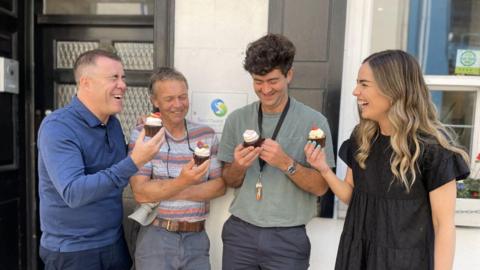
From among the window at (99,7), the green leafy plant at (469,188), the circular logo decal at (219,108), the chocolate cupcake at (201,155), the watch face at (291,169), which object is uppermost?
the window at (99,7)

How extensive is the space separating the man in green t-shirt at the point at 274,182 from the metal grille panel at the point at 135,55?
1.57 m

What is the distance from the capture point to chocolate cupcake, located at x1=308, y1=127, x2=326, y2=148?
2.18 meters

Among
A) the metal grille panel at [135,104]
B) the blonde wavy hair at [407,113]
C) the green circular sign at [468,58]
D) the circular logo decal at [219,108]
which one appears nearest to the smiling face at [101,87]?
the circular logo decal at [219,108]

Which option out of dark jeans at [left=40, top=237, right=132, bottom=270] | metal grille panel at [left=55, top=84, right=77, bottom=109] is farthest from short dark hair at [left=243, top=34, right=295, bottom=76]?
metal grille panel at [left=55, top=84, right=77, bottom=109]

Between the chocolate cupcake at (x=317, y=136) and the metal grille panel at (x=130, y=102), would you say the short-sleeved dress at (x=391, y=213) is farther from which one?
the metal grille panel at (x=130, y=102)

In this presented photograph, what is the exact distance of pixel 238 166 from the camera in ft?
7.60

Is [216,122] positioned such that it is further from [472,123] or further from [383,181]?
[472,123]

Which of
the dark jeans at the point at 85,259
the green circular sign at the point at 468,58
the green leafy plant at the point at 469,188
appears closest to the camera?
the dark jeans at the point at 85,259

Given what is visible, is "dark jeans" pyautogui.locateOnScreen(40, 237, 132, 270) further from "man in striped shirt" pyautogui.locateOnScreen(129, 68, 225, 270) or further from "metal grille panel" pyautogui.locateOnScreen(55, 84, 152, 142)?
"metal grille panel" pyautogui.locateOnScreen(55, 84, 152, 142)

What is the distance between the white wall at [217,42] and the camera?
295 centimetres

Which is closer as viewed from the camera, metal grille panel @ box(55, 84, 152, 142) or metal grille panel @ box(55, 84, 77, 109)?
metal grille panel @ box(55, 84, 152, 142)

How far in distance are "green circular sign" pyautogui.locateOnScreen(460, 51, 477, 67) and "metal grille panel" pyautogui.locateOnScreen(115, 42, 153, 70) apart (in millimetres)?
2674

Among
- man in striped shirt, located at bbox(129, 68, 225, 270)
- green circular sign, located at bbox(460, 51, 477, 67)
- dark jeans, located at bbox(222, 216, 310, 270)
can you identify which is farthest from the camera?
green circular sign, located at bbox(460, 51, 477, 67)

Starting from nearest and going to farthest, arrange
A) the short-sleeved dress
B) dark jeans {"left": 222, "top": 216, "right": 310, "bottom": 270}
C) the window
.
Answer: the short-sleeved dress
dark jeans {"left": 222, "top": 216, "right": 310, "bottom": 270}
the window
